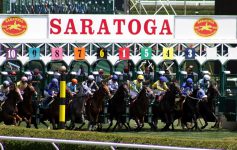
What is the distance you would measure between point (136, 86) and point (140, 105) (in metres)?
0.68

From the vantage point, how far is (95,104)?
20.0m

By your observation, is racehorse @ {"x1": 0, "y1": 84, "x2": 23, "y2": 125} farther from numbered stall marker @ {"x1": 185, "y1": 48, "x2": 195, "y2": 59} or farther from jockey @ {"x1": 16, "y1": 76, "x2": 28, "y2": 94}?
numbered stall marker @ {"x1": 185, "y1": 48, "x2": 195, "y2": 59}

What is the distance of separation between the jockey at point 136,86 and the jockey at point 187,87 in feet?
3.01

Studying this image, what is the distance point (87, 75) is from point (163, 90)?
1.77 metres

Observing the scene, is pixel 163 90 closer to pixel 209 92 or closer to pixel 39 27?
pixel 209 92

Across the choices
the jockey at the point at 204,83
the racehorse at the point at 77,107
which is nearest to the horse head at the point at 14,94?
the racehorse at the point at 77,107

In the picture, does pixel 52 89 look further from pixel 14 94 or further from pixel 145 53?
pixel 145 53

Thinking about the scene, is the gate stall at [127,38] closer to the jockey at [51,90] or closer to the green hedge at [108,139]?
the jockey at [51,90]

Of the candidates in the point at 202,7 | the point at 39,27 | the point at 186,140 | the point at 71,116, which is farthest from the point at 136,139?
the point at 202,7

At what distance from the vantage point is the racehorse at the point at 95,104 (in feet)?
64.1

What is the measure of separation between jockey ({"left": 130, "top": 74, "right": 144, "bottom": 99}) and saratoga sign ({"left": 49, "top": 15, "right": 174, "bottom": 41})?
279 cm

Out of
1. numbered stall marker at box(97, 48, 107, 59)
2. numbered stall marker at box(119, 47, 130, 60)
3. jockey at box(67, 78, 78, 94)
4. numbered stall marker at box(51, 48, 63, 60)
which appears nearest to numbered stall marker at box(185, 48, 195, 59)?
numbered stall marker at box(119, 47, 130, 60)

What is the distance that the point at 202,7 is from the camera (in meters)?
57.5

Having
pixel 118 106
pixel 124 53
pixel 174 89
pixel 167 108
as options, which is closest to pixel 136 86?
pixel 118 106
